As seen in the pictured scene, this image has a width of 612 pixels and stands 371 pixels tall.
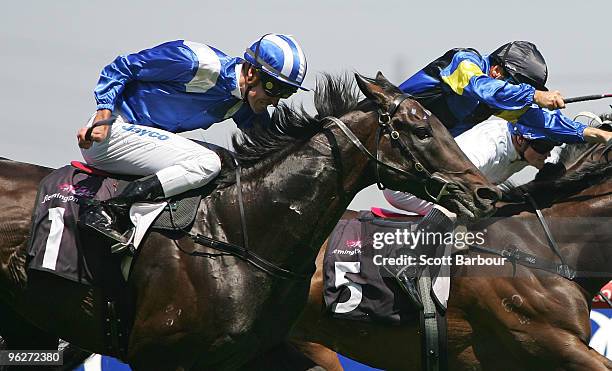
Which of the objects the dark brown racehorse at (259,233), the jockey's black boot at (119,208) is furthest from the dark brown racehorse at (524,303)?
the jockey's black boot at (119,208)

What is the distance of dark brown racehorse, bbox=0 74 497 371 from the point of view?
473 centimetres

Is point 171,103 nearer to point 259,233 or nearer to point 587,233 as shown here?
point 259,233

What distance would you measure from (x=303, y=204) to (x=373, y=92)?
62 centimetres

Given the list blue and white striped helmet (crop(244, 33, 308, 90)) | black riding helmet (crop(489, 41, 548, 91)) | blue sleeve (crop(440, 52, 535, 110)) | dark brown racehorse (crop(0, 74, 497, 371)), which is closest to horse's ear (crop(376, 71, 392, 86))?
dark brown racehorse (crop(0, 74, 497, 371))

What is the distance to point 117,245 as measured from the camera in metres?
4.76

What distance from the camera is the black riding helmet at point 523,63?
5.89 m

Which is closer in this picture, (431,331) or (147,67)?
(147,67)

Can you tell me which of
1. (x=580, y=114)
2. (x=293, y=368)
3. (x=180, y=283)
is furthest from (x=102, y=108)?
(x=580, y=114)

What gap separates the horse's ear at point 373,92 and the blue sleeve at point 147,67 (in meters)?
0.85

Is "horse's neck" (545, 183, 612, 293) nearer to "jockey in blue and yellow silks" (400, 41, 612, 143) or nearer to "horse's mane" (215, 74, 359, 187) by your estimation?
"jockey in blue and yellow silks" (400, 41, 612, 143)

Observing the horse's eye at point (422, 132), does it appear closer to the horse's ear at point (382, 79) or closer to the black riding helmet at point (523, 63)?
the horse's ear at point (382, 79)

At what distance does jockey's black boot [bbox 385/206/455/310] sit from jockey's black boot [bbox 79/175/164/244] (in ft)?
5.16

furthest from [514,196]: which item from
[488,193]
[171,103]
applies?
[171,103]

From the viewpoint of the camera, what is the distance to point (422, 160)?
4.78 metres
